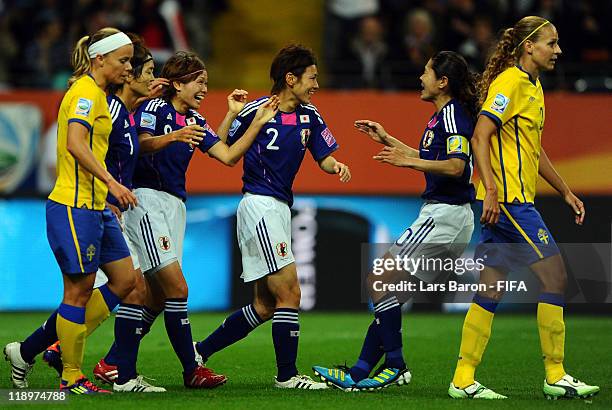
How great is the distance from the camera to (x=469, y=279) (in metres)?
13.5

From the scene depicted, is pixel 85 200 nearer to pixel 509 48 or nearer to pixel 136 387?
pixel 136 387

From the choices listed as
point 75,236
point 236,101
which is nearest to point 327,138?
point 236,101

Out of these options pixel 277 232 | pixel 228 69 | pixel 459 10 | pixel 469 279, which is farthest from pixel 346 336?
pixel 228 69

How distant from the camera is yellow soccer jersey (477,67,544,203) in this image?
750 centimetres

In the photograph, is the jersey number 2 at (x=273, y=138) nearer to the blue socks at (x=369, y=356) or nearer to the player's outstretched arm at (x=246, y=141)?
the player's outstretched arm at (x=246, y=141)

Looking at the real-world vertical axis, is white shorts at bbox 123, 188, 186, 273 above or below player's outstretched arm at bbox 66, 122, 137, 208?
below

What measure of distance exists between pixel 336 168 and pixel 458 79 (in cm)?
103

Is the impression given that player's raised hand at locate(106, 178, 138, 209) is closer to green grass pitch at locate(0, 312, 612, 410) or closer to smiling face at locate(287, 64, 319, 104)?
green grass pitch at locate(0, 312, 612, 410)

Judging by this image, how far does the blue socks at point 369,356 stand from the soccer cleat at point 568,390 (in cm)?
122

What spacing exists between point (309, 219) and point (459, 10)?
3.95m

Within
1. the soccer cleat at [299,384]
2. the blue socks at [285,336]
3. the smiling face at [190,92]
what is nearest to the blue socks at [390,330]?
the soccer cleat at [299,384]

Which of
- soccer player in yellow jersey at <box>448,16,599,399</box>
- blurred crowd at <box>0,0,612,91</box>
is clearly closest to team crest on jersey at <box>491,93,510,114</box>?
soccer player in yellow jersey at <box>448,16,599,399</box>

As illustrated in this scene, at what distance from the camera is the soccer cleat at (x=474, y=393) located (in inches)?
296

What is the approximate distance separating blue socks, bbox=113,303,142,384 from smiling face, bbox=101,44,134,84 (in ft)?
5.15
